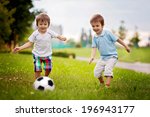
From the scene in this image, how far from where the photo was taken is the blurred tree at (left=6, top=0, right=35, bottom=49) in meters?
35.2

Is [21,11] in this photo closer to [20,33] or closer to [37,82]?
[20,33]

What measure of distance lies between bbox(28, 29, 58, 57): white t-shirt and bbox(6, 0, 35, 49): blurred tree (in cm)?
2493

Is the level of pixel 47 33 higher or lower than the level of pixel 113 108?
higher

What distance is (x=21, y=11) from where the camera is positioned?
35.6 metres

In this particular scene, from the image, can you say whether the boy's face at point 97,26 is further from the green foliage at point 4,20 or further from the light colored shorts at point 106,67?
the green foliage at point 4,20

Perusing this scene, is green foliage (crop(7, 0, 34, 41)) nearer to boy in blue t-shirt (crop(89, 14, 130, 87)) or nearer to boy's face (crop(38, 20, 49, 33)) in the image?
boy's face (crop(38, 20, 49, 33))

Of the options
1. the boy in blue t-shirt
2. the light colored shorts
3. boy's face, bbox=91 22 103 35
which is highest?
boy's face, bbox=91 22 103 35

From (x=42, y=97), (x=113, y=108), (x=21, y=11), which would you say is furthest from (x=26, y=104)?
(x=21, y=11)

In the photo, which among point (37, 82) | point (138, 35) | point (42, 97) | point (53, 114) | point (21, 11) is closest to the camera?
point (53, 114)

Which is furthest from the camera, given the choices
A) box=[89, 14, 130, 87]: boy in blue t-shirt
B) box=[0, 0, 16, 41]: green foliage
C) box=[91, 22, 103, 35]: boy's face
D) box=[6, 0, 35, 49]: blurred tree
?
box=[6, 0, 35, 49]: blurred tree

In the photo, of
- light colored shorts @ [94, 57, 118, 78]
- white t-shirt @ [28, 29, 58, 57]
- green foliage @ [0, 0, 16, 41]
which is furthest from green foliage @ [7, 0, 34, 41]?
→ light colored shorts @ [94, 57, 118, 78]

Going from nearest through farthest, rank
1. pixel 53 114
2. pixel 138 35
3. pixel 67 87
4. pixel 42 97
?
pixel 53 114 → pixel 42 97 → pixel 67 87 → pixel 138 35

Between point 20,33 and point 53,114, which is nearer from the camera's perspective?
point 53,114

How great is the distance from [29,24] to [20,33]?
149cm
